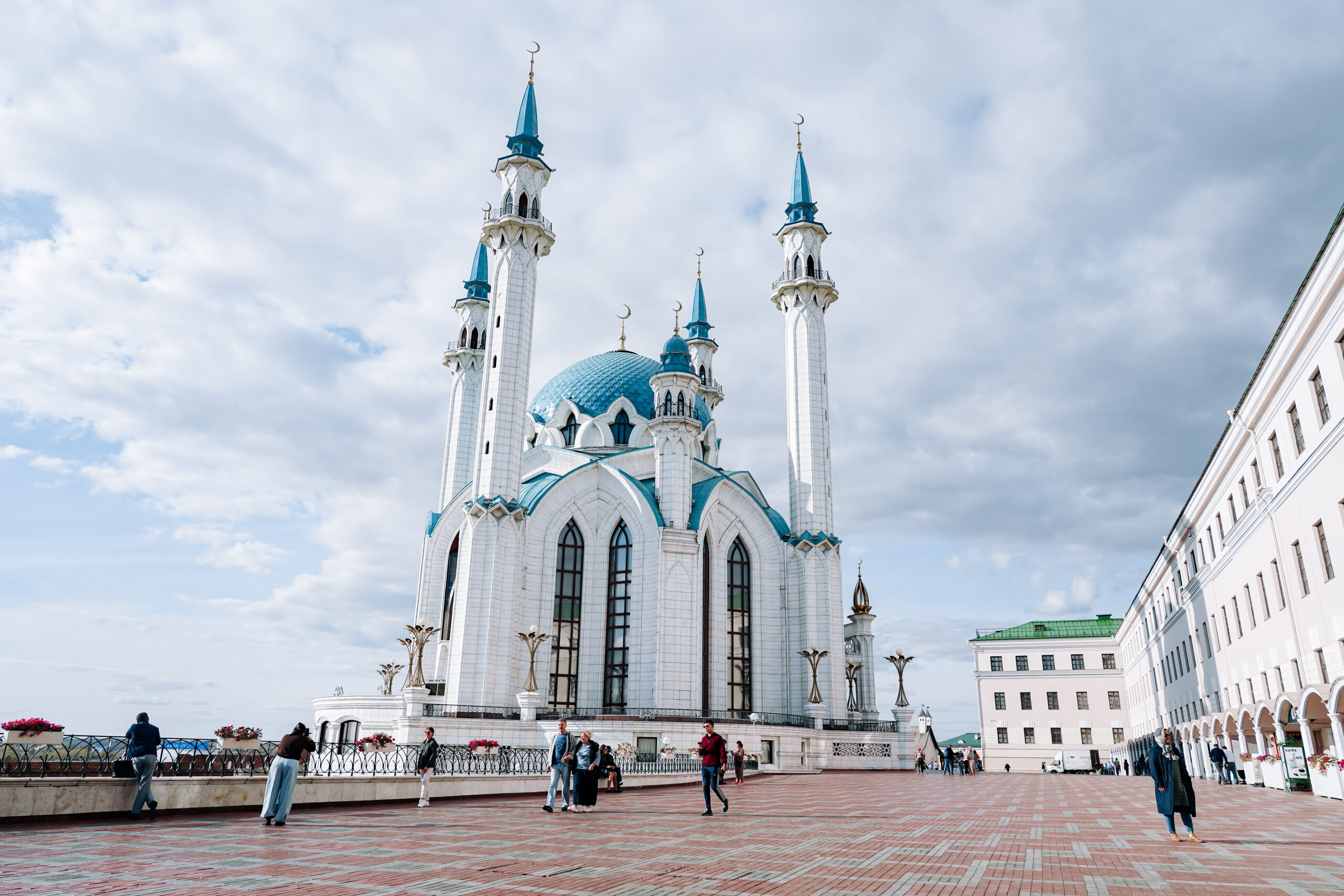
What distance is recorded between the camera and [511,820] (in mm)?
13477

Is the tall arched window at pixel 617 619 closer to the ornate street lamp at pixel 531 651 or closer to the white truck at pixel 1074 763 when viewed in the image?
the ornate street lamp at pixel 531 651

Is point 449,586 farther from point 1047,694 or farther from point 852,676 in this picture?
point 1047,694

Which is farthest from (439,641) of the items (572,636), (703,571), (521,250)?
(521,250)

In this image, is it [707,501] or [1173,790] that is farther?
[707,501]

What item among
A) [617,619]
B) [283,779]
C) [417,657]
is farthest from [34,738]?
[617,619]

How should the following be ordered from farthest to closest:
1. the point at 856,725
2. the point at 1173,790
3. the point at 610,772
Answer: the point at 856,725, the point at 610,772, the point at 1173,790

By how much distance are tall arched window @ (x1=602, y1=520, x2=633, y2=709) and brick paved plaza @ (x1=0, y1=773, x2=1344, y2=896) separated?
2451 centimetres

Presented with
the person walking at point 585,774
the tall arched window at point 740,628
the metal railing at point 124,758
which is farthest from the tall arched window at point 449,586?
the person walking at point 585,774

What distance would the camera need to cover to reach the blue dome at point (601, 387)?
5200cm

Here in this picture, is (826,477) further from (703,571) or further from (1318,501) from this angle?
(1318,501)

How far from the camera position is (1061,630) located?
66375mm

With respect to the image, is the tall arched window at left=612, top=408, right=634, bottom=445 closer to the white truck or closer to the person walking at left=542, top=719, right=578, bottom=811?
the person walking at left=542, top=719, right=578, bottom=811

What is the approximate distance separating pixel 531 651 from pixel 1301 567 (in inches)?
1077

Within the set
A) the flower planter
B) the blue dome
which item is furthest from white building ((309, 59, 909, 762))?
the flower planter
